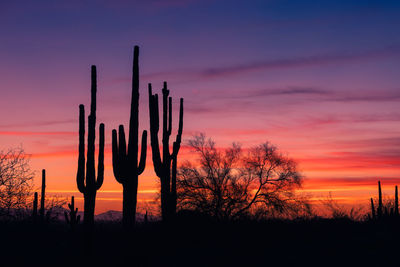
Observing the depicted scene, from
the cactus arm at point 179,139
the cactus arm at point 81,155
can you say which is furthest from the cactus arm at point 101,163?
the cactus arm at point 179,139

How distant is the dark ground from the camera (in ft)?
54.3

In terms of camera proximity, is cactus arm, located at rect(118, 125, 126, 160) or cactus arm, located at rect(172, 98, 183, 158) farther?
cactus arm, located at rect(172, 98, 183, 158)

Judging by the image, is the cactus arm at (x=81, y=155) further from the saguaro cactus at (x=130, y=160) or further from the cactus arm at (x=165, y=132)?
the cactus arm at (x=165, y=132)

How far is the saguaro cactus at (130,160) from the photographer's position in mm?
15383

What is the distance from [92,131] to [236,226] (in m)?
7.86

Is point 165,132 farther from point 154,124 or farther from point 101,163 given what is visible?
point 101,163

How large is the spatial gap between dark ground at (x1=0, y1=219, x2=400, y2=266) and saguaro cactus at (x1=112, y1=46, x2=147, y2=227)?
0.97m

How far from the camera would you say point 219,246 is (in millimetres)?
18359

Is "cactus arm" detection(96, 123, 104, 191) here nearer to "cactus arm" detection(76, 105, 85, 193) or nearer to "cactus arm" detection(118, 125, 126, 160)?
"cactus arm" detection(76, 105, 85, 193)

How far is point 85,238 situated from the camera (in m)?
17.0

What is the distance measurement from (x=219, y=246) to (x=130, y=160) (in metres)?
5.30

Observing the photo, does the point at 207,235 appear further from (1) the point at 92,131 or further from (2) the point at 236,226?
(1) the point at 92,131

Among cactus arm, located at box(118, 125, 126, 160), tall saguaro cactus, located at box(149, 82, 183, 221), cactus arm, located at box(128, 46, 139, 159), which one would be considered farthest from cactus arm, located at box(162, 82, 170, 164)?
cactus arm, located at box(118, 125, 126, 160)

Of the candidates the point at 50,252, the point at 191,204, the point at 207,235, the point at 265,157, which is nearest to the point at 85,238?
the point at 50,252
